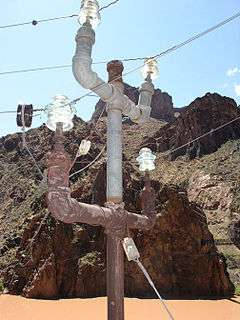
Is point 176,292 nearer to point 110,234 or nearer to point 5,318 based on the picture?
point 5,318

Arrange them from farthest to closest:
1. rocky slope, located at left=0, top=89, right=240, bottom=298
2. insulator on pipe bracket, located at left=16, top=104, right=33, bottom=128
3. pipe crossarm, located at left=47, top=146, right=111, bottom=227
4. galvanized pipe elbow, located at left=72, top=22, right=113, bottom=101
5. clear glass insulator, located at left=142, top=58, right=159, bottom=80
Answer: rocky slope, located at left=0, top=89, right=240, bottom=298
clear glass insulator, located at left=142, top=58, right=159, bottom=80
insulator on pipe bracket, located at left=16, top=104, right=33, bottom=128
galvanized pipe elbow, located at left=72, top=22, right=113, bottom=101
pipe crossarm, located at left=47, top=146, right=111, bottom=227

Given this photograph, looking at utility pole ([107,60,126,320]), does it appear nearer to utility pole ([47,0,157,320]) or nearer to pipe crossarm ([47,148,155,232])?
utility pole ([47,0,157,320])

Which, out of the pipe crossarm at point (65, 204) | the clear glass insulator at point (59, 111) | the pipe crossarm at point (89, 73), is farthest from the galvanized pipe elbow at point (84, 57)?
the pipe crossarm at point (65, 204)

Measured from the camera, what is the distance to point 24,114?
4.78 metres

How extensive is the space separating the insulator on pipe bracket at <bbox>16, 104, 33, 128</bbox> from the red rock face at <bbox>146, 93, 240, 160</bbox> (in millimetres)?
68518

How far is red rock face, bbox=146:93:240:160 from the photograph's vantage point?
72.9 meters

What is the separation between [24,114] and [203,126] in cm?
7168

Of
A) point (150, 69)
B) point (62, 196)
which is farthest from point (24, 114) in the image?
point (150, 69)

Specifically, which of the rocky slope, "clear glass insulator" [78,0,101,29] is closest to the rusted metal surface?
"clear glass insulator" [78,0,101,29]

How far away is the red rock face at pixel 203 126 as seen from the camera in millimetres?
72875

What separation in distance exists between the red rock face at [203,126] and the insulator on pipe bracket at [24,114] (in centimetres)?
6852

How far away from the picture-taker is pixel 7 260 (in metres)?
24.0

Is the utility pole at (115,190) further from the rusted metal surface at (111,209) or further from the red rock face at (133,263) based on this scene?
the red rock face at (133,263)

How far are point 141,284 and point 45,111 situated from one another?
18.5 meters
